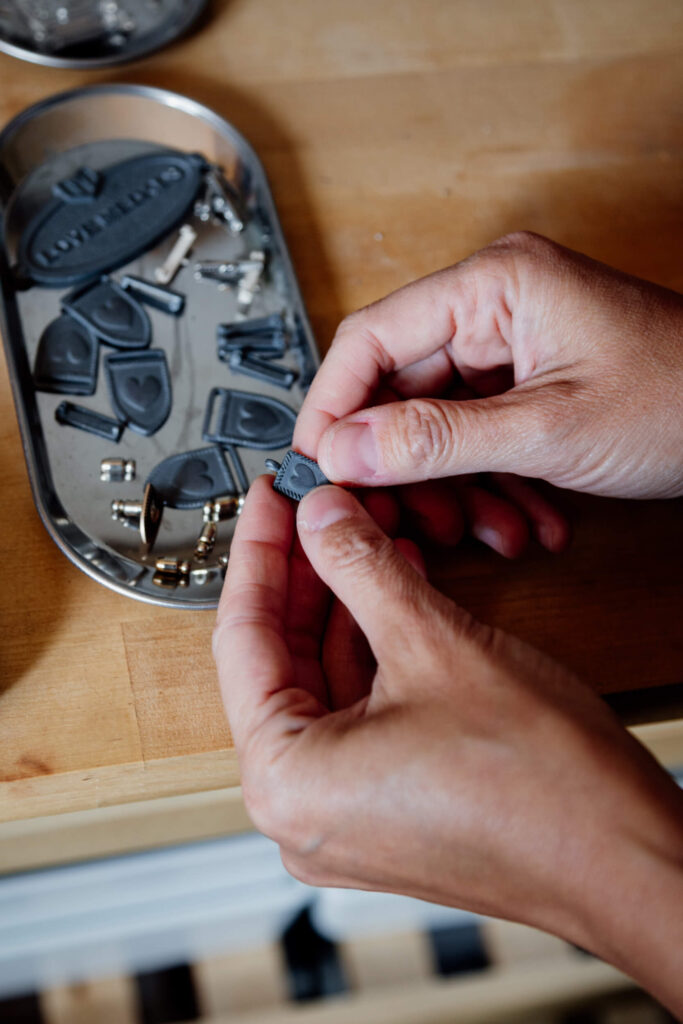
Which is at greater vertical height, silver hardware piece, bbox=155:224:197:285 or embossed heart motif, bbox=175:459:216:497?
silver hardware piece, bbox=155:224:197:285

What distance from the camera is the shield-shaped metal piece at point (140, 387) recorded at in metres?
0.67

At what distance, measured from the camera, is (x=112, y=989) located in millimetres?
742

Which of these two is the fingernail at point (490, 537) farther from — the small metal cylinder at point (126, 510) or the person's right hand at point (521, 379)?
the small metal cylinder at point (126, 510)

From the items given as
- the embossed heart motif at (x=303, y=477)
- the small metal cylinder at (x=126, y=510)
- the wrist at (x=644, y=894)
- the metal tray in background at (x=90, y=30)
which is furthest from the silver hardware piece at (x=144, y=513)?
the metal tray in background at (x=90, y=30)

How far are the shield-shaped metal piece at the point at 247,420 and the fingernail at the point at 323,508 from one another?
152 millimetres

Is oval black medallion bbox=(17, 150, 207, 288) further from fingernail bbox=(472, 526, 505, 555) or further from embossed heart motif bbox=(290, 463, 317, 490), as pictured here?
fingernail bbox=(472, 526, 505, 555)

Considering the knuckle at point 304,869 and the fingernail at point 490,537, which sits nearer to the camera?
the knuckle at point 304,869

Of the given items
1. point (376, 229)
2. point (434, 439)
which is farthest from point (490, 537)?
point (376, 229)

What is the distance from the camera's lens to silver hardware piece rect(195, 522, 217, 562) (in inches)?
23.9

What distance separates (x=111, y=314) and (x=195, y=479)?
184 millimetres

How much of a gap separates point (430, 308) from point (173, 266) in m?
0.27

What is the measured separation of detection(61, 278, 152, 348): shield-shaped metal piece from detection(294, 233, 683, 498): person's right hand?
7.5 inches

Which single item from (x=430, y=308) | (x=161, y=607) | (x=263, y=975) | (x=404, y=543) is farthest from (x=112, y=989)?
(x=430, y=308)

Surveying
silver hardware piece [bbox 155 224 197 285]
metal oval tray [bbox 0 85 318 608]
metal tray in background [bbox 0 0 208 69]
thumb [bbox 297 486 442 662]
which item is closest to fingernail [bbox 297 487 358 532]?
thumb [bbox 297 486 442 662]
